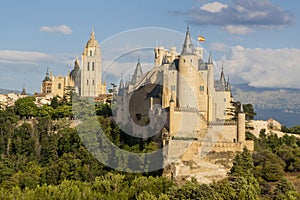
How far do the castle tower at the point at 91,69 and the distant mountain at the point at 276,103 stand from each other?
6890 centimetres

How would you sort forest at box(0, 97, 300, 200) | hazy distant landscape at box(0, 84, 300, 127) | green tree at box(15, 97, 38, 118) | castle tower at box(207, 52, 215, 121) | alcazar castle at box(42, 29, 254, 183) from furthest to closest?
1. hazy distant landscape at box(0, 84, 300, 127)
2. green tree at box(15, 97, 38, 118)
3. castle tower at box(207, 52, 215, 121)
4. alcazar castle at box(42, 29, 254, 183)
5. forest at box(0, 97, 300, 200)

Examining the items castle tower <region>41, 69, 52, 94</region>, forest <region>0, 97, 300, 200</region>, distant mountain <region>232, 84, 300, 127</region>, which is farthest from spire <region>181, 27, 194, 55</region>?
distant mountain <region>232, 84, 300, 127</region>

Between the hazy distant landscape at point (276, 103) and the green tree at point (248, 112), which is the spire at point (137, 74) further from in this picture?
the hazy distant landscape at point (276, 103)

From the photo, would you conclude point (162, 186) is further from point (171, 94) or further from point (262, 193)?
point (171, 94)

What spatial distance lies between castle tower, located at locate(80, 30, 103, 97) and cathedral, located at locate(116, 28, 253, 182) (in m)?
17.0

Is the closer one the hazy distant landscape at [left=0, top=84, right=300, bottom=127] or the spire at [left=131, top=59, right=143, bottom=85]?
the spire at [left=131, top=59, right=143, bottom=85]

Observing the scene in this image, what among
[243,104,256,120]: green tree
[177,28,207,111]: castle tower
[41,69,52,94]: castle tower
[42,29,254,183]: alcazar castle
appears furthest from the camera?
[41,69,52,94]: castle tower

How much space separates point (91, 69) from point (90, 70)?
188 millimetres

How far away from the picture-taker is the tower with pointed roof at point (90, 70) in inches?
2972

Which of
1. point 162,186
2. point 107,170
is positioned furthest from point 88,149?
point 162,186

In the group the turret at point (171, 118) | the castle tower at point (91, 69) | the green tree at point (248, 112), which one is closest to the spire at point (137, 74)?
the turret at point (171, 118)

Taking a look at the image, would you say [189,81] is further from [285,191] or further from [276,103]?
[276,103]

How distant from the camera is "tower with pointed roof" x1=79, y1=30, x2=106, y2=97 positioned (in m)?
75.5

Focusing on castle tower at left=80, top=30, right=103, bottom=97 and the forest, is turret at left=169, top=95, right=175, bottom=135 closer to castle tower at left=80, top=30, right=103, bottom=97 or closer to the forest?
the forest
